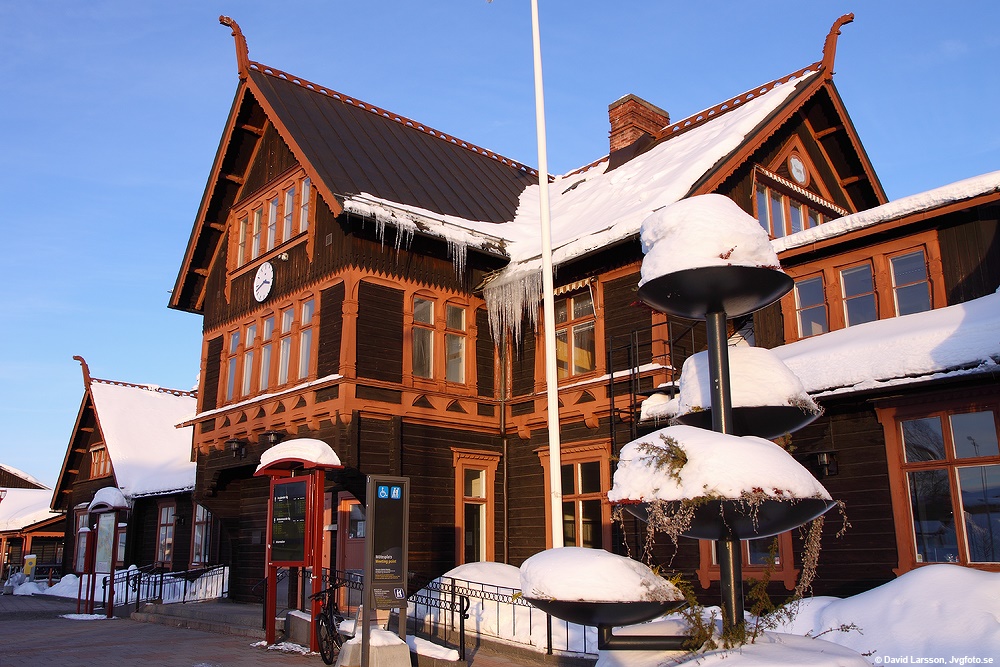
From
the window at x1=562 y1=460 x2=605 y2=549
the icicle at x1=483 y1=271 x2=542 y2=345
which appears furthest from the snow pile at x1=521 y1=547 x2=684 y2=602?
the icicle at x1=483 y1=271 x2=542 y2=345

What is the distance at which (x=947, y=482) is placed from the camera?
→ 11320 millimetres

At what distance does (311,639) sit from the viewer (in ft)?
41.8

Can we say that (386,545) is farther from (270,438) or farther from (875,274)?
(875,274)

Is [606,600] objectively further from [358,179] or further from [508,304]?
[358,179]

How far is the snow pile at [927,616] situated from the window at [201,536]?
19.2 m

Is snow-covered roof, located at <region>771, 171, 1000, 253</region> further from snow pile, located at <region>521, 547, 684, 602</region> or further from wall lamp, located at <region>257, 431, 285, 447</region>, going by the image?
wall lamp, located at <region>257, 431, 285, 447</region>

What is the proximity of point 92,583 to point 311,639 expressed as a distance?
11.4 metres

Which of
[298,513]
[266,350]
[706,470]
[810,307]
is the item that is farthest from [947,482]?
[266,350]

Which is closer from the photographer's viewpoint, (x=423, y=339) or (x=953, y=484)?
(x=953, y=484)

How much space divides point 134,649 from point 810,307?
12.2 metres

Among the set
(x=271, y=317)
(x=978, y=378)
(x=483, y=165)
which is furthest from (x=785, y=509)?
(x=483, y=165)

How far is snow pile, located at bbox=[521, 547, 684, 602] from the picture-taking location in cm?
464

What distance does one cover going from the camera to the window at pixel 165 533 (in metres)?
28.0

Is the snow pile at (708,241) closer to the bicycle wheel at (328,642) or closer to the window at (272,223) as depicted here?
the bicycle wheel at (328,642)
